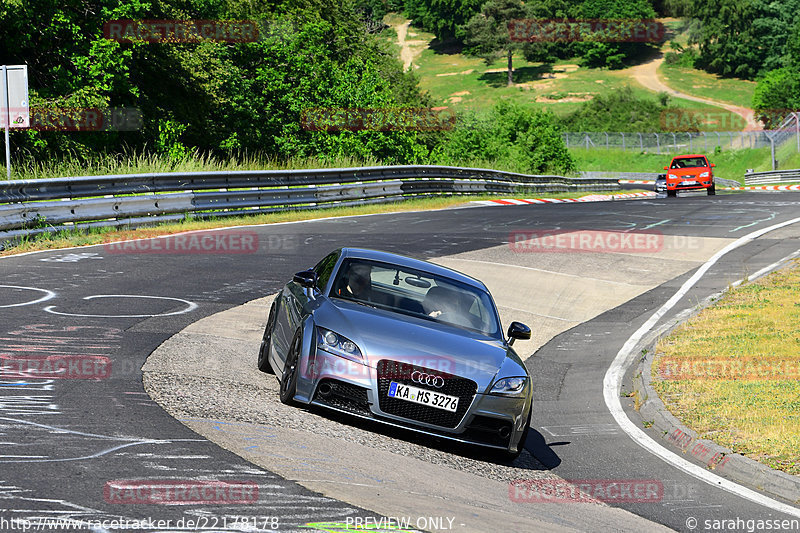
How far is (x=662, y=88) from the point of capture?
448 feet

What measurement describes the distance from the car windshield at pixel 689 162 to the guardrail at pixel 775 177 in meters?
15.2

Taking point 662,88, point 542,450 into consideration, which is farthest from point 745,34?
point 542,450

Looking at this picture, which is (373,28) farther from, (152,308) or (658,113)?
(152,308)

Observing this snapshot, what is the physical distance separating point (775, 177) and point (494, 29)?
109 m

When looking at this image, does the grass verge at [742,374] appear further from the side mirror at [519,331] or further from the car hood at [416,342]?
the car hood at [416,342]

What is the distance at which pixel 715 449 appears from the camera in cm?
810

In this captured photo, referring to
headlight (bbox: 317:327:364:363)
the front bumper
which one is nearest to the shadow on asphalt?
the front bumper

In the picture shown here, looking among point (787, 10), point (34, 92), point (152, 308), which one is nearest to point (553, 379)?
point (152, 308)

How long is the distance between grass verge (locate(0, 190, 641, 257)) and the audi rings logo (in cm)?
1113

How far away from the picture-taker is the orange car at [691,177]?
134 feet

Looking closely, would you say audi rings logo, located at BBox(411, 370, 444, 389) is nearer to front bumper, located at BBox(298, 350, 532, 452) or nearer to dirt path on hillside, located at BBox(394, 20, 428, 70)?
front bumper, located at BBox(298, 350, 532, 452)

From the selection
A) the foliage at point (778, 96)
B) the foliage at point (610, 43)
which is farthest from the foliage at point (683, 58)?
the foliage at point (778, 96)

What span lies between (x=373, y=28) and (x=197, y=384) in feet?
283

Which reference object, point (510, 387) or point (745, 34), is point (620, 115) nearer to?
point (745, 34)
